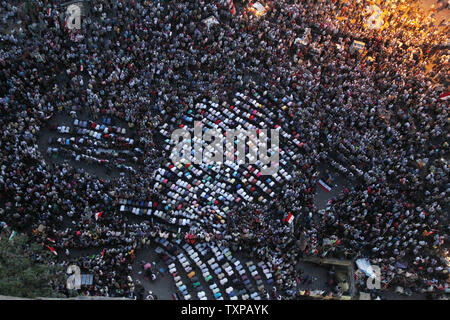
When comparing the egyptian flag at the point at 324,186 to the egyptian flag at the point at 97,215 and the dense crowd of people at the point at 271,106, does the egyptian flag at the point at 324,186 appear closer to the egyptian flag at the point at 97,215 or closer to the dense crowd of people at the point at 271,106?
the dense crowd of people at the point at 271,106

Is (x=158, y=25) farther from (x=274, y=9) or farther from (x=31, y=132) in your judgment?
(x=31, y=132)

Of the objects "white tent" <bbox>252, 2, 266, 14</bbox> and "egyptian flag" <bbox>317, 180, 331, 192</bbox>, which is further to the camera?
"white tent" <bbox>252, 2, 266, 14</bbox>

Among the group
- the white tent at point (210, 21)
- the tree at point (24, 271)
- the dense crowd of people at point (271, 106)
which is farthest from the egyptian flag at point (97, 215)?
the white tent at point (210, 21)

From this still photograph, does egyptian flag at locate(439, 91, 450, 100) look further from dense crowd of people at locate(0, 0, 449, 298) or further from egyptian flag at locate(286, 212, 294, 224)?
egyptian flag at locate(286, 212, 294, 224)

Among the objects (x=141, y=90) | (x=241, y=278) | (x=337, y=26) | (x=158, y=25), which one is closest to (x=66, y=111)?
(x=141, y=90)

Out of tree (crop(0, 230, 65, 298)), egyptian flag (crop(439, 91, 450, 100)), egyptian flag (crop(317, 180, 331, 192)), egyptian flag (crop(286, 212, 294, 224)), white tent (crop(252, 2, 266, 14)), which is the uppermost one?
white tent (crop(252, 2, 266, 14))

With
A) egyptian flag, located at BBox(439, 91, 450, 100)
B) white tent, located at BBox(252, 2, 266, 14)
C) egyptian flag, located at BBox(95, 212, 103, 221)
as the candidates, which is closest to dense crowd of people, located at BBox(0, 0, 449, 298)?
egyptian flag, located at BBox(439, 91, 450, 100)
